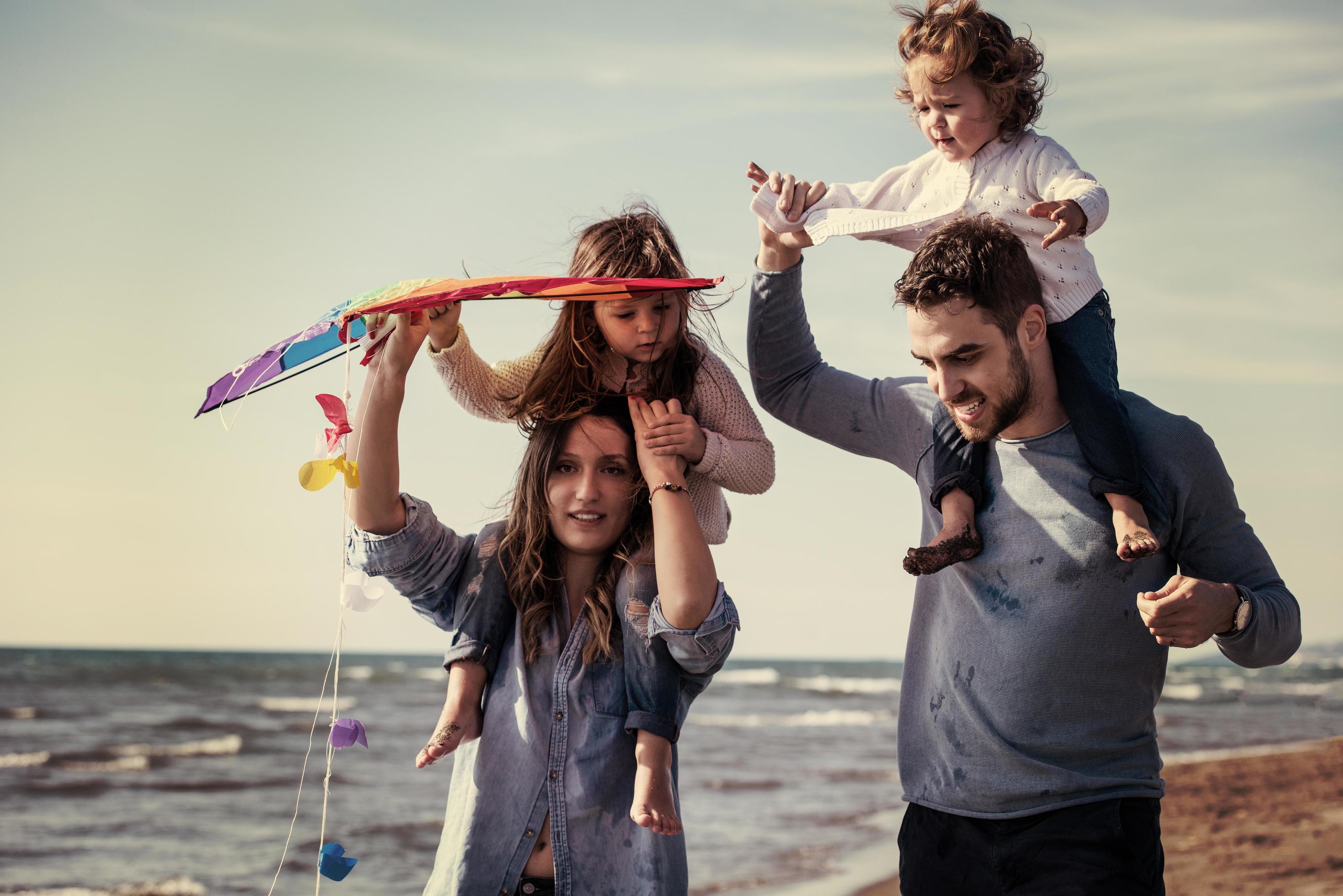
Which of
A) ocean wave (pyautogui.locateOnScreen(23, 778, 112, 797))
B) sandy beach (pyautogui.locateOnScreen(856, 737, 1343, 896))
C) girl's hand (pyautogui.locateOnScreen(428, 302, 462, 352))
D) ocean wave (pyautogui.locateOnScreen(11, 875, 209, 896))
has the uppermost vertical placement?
girl's hand (pyautogui.locateOnScreen(428, 302, 462, 352))

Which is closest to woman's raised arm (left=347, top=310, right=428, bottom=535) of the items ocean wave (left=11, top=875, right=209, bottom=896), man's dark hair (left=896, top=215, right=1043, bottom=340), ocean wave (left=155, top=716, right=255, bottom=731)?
man's dark hair (left=896, top=215, right=1043, bottom=340)

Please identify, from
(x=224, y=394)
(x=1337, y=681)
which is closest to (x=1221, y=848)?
(x=224, y=394)

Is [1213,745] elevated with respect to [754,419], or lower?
lower

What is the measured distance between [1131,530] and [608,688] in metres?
1.02

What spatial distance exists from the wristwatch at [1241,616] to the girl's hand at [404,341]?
1536 millimetres

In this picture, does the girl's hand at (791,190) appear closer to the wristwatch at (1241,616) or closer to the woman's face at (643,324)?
the woman's face at (643,324)

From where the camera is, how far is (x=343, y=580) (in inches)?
80.7

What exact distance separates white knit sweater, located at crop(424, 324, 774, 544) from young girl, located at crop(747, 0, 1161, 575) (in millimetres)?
364

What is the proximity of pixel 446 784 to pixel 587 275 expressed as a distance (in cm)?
749

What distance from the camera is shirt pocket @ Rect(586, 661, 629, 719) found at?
2117mm

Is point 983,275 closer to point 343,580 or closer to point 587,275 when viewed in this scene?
point 587,275

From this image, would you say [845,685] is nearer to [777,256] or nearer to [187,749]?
[187,749]

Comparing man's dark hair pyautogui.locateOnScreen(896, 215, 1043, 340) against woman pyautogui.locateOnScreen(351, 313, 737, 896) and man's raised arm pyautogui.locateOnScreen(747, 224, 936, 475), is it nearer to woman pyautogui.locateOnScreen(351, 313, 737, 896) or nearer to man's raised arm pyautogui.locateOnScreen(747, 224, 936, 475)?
man's raised arm pyautogui.locateOnScreen(747, 224, 936, 475)

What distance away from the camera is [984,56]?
2307 mm
